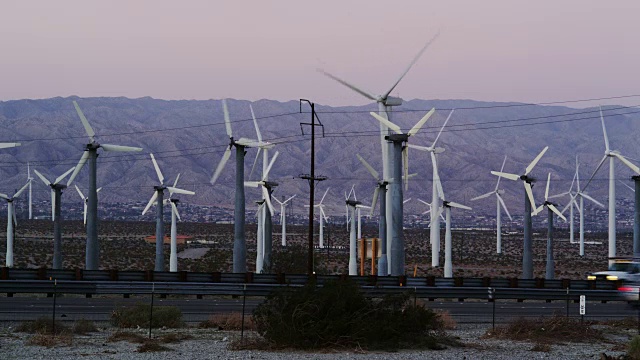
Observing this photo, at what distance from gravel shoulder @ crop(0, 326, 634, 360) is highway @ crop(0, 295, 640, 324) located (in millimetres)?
5078

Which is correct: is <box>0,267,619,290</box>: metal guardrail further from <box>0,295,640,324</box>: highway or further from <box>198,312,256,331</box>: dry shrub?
<box>198,312,256,331</box>: dry shrub

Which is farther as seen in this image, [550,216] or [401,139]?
[550,216]

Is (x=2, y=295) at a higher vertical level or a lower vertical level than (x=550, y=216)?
lower

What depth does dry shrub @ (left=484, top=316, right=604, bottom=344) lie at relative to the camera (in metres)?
30.5

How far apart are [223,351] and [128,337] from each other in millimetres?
3282

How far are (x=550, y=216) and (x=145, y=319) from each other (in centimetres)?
4824

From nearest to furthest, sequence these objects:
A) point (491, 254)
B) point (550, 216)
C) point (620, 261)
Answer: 1. point (620, 261)
2. point (550, 216)
3. point (491, 254)

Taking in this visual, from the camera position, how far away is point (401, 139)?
52000 mm

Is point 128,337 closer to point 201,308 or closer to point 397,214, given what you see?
point 201,308

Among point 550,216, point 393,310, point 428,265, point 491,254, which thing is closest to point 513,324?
point 393,310

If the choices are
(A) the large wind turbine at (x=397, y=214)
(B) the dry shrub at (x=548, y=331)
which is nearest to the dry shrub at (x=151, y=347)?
(B) the dry shrub at (x=548, y=331)

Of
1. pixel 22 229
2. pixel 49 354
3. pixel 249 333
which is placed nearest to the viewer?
pixel 49 354

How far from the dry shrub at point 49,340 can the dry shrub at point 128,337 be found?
117cm

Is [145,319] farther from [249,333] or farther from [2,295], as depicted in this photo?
[2,295]
